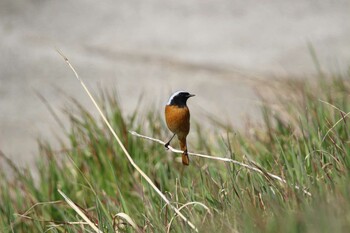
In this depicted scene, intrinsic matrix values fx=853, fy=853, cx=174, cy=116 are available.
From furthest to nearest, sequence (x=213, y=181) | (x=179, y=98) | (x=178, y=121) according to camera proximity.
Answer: (x=213, y=181) → (x=179, y=98) → (x=178, y=121)

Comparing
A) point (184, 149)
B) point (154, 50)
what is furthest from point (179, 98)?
point (154, 50)

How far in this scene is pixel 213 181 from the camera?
110 inches

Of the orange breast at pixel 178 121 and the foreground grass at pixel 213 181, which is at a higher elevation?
the orange breast at pixel 178 121

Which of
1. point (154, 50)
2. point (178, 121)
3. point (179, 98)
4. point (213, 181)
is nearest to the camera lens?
point (178, 121)

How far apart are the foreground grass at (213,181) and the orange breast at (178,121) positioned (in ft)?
0.95

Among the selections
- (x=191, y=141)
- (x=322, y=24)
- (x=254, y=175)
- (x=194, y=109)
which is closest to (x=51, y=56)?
(x=194, y=109)

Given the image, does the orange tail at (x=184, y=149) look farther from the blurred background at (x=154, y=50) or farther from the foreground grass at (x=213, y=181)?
the blurred background at (x=154, y=50)

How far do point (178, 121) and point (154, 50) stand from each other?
5849 millimetres

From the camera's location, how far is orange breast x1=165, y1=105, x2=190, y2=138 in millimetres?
2047

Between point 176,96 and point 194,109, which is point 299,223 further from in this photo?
point 194,109

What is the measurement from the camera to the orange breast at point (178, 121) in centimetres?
205

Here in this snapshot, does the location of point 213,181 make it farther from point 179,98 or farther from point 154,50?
point 154,50

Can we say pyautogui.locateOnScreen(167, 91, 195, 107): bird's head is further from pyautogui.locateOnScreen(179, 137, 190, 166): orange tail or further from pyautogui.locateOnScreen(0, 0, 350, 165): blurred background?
pyautogui.locateOnScreen(0, 0, 350, 165): blurred background

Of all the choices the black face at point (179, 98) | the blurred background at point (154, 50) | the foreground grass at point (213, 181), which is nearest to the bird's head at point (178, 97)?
the black face at point (179, 98)
